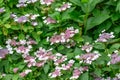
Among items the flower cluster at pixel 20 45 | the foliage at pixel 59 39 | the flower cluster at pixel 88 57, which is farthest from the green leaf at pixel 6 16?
the flower cluster at pixel 88 57

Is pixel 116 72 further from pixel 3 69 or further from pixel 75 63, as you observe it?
pixel 3 69

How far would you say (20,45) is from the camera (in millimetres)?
3852

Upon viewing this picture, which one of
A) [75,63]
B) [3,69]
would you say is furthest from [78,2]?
[3,69]

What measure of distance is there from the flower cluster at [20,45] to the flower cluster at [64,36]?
22 centimetres

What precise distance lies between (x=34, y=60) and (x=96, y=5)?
815mm

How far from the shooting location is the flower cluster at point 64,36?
366cm

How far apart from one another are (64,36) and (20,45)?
17.5 inches

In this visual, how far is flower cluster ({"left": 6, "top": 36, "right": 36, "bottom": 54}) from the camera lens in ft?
12.3

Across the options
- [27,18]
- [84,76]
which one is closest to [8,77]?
[27,18]

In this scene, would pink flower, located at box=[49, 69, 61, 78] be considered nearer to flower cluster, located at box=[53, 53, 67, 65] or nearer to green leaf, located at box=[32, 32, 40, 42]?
flower cluster, located at box=[53, 53, 67, 65]

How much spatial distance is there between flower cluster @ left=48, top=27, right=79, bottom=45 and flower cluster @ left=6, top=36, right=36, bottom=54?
0.73 ft

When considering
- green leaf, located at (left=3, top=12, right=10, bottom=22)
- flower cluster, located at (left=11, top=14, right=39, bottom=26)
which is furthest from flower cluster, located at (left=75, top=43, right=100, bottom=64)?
green leaf, located at (left=3, top=12, right=10, bottom=22)

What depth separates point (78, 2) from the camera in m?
3.81

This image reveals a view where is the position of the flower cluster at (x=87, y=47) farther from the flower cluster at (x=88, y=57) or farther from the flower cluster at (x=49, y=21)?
the flower cluster at (x=49, y=21)
